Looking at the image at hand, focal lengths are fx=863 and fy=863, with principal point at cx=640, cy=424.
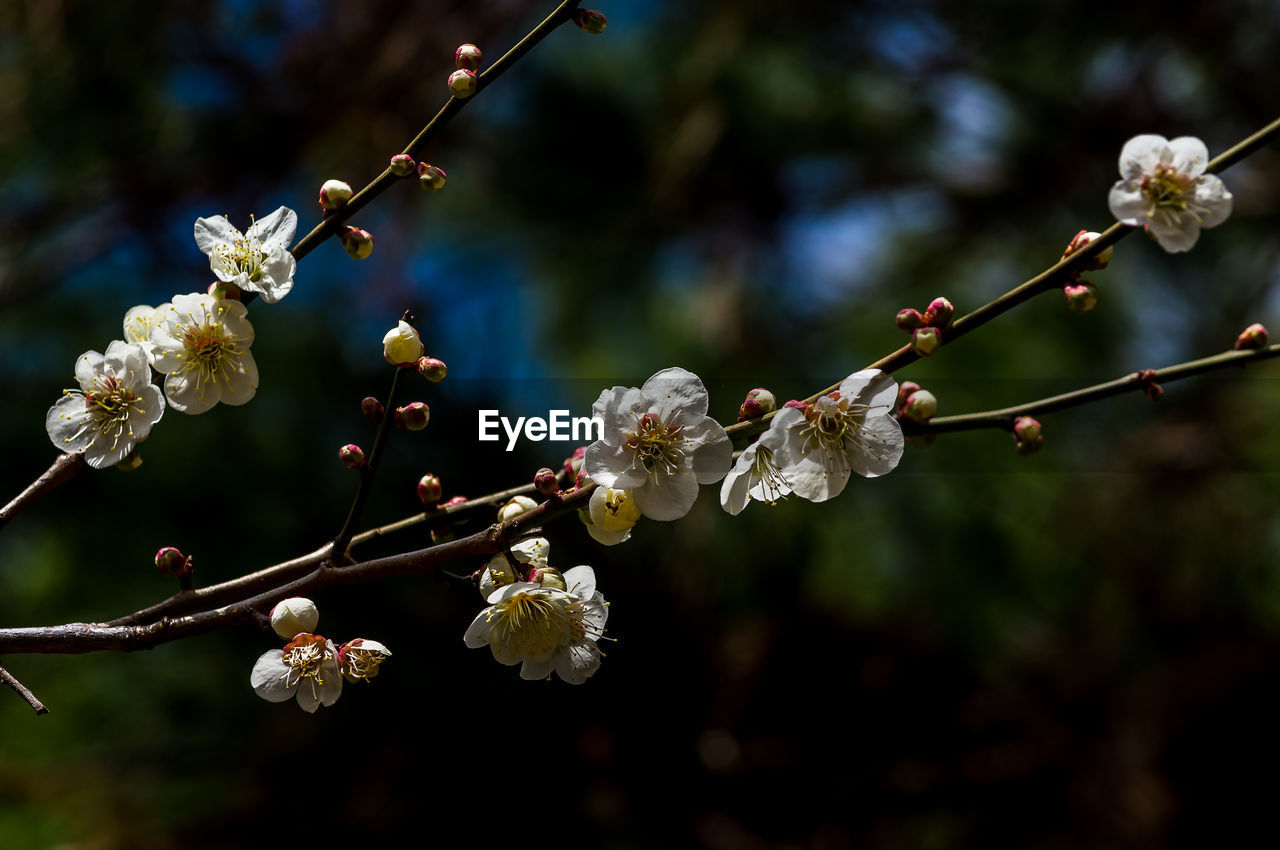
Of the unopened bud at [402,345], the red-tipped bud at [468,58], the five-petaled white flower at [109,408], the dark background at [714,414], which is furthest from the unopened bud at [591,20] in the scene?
the dark background at [714,414]

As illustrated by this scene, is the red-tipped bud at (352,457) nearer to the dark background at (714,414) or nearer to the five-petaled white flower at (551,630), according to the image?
the five-petaled white flower at (551,630)

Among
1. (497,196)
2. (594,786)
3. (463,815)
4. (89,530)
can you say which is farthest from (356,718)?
(497,196)

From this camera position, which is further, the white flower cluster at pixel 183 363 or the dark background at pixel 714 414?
the dark background at pixel 714 414

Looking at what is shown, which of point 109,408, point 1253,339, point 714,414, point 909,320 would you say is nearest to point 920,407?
point 909,320

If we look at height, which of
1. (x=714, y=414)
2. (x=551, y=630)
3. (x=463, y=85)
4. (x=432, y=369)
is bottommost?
(x=551, y=630)

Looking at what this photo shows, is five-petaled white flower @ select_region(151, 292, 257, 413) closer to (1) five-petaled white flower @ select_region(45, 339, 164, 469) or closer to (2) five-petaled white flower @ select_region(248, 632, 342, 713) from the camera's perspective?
(1) five-petaled white flower @ select_region(45, 339, 164, 469)

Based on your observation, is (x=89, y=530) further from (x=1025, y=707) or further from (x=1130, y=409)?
(x=1130, y=409)

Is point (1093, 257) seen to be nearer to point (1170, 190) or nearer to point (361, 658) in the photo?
point (1170, 190)

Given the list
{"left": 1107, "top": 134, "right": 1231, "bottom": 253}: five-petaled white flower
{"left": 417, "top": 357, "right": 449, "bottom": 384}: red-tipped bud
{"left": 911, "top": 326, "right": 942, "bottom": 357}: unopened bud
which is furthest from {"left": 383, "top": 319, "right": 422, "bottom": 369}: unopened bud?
{"left": 1107, "top": 134, "right": 1231, "bottom": 253}: five-petaled white flower
